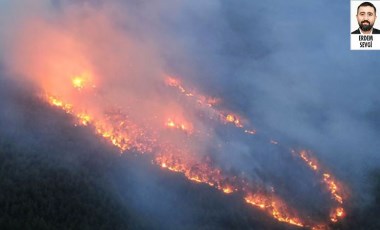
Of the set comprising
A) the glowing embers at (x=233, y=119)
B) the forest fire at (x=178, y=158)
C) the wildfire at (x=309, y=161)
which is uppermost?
the glowing embers at (x=233, y=119)

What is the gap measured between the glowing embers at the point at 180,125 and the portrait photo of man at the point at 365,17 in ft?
95.3

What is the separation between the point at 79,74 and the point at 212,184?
30.2 m

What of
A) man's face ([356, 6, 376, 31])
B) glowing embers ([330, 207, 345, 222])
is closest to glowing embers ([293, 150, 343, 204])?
glowing embers ([330, 207, 345, 222])

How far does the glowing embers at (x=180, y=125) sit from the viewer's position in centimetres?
8325

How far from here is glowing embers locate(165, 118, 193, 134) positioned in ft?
273

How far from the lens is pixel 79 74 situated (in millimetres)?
89188

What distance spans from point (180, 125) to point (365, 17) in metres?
32.2

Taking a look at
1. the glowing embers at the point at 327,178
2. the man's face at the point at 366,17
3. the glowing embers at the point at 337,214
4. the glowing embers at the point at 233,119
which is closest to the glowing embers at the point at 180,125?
the glowing embers at the point at 233,119

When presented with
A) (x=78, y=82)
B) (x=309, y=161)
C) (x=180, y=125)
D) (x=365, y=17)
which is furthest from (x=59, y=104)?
(x=365, y=17)

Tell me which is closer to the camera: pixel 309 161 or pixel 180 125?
pixel 180 125

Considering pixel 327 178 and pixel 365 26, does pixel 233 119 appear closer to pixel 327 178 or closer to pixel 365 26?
pixel 327 178

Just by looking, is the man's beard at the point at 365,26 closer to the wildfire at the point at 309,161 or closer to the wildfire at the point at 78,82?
the wildfire at the point at 309,161

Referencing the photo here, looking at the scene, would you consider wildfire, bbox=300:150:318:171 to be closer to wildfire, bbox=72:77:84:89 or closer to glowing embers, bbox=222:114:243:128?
glowing embers, bbox=222:114:243:128

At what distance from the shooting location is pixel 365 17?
64750 mm
